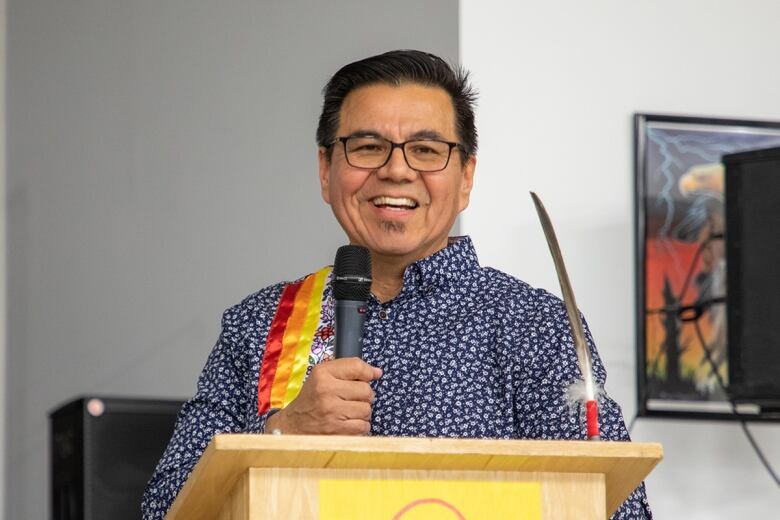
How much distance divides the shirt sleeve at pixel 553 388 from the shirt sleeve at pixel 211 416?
0.40 meters

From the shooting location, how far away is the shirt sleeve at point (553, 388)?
211 cm

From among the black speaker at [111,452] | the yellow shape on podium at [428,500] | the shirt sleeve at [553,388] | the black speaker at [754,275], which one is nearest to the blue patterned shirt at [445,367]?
the shirt sleeve at [553,388]

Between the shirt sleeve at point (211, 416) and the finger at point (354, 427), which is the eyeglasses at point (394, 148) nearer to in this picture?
the shirt sleeve at point (211, 416)

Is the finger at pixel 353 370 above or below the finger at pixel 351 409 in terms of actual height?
above

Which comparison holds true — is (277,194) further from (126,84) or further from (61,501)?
(61,501)

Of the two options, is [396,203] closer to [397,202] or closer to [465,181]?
[397,202]

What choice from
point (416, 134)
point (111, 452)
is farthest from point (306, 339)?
point (111, 452)

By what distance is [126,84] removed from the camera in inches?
154

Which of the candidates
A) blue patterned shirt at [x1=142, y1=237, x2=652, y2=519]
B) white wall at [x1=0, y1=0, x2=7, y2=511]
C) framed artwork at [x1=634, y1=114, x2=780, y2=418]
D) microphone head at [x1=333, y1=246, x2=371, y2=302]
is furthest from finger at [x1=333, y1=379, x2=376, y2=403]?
white wall at [x1=0, y1=0, x2=7, y2=511]

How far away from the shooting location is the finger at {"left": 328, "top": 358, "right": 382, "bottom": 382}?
179 cm

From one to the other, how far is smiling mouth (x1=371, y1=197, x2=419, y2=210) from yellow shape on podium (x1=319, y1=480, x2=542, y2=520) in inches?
29.5

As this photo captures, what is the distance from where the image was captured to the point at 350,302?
6.23 feet

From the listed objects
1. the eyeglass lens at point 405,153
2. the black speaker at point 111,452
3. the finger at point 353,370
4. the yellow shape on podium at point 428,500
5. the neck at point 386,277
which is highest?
the eyeglass lens at point 405,153

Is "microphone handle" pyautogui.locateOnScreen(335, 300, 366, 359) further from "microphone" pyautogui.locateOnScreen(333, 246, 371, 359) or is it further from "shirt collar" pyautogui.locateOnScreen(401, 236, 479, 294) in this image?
"shirt collar" pyautogui.locateOnScreen(401, 236, 479, 294)
